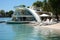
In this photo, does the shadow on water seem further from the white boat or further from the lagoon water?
the white boat

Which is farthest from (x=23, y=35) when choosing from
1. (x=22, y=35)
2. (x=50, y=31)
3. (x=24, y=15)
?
(x=24, y=15)

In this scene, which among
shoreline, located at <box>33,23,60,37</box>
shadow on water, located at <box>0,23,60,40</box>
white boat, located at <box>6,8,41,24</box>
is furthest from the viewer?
white boat, located at <box>6,8,41,24</box>

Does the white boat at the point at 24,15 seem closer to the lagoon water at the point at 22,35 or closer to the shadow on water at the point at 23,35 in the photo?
the lagoon water at the point at 22,35

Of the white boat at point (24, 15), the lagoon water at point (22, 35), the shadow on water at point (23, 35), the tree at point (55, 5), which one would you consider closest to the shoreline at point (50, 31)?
the shadow on water at point (23, 35)

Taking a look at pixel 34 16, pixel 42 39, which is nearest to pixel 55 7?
pixel 34 16

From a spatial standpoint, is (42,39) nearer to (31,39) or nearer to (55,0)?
(31,39)

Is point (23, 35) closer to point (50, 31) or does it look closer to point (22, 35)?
point (22, 35)

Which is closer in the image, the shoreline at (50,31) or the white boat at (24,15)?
the shoreline at (50,31)

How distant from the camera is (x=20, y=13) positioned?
5609 centimetres

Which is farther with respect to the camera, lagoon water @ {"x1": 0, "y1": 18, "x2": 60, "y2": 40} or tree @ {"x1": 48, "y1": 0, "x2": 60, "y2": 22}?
tree @ {"x1": 48, "y1": 0, "x2": 60, "y2": 22}

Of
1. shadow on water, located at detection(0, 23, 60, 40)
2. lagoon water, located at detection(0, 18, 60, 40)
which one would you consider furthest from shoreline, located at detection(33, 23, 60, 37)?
lagoon water, located at detection(0, 18, 60, 40)

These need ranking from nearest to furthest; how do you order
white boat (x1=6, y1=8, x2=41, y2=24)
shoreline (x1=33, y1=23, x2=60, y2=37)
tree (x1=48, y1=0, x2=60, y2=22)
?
shoreline (x1=33, y1=23, x2=60, y2=37), tree (x1=48, y1=0, x2=60, y2=22), white boat (x1=6, y1=8, x2=41, y2=24)

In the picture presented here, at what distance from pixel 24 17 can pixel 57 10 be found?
13042 millimetres

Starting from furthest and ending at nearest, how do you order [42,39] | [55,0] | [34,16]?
[34,16]
[55,0]
[42,39]
